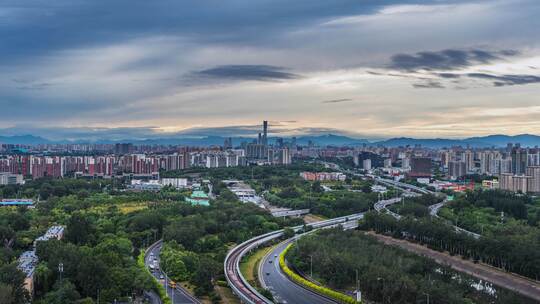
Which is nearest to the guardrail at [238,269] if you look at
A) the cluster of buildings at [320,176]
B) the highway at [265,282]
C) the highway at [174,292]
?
the highway at [265,282]

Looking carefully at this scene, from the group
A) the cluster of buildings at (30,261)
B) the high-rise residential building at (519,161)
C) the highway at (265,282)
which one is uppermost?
the high-rise residential building at (519,161)

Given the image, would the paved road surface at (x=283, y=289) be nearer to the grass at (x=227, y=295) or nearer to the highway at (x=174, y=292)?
the grass at (x=227, y=295)

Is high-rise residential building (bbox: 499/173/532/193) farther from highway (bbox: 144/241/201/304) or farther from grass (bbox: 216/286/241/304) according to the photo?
grass (bbox: 216/286/241/304)

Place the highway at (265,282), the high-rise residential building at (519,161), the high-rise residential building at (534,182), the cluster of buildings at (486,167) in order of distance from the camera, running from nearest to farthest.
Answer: the highway at (265,282), the high-rise residential building at (534,182), the cluster of buildings at (486,167), the high-rise residential building at (519,161)

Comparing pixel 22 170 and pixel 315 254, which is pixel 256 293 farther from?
pixel 22 170

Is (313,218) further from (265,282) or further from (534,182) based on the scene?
(534,182)

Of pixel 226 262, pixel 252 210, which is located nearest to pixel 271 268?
pixel 226 262
